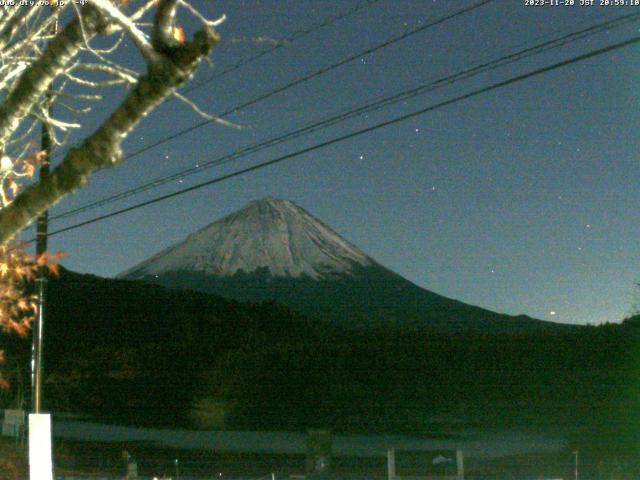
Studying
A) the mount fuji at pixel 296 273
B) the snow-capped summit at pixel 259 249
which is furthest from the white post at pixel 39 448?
the snow-capped summit at pixel 259 249

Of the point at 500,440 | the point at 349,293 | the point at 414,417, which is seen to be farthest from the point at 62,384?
the point at 349,293

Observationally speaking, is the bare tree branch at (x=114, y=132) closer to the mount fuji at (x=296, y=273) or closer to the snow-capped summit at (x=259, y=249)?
the mount fuji at (x=296, y=273)

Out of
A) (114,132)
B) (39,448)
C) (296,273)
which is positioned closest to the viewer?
(114,132)

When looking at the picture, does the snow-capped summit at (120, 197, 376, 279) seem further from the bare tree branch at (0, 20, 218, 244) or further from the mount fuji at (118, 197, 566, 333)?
the bare tree branch at (0, 20, 218, 244)

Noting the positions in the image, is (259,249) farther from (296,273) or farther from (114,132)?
(114,132)

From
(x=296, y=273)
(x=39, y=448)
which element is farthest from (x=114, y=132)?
(x=296, y=273)

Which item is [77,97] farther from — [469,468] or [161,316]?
[161,316]
